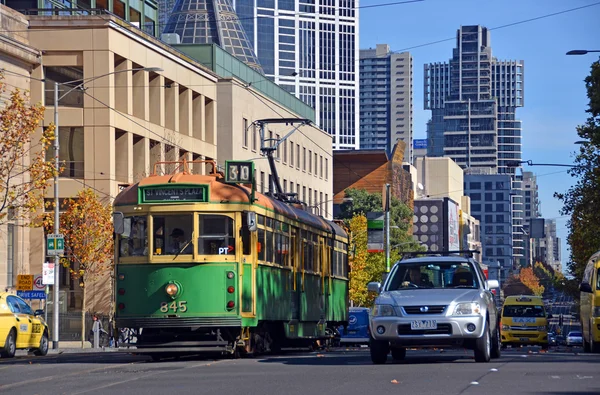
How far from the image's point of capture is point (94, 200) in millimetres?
46375

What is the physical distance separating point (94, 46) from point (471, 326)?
34891 mm

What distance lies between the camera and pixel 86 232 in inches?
1813

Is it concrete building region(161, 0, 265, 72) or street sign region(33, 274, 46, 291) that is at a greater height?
concrete building region(161, 0, 265, 72)

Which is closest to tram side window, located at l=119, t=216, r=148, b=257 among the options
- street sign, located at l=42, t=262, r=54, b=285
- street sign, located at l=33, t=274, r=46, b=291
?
street sign, located at l=42, t=262, r=54, b=285

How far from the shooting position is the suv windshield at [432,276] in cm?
1941

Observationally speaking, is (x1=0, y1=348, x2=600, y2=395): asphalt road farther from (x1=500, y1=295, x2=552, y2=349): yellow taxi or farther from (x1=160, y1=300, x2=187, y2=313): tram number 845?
(x1=500, y1=295, x2=552, y2=349): yellow taxi

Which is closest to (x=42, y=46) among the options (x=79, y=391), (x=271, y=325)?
(x=271, y=325)

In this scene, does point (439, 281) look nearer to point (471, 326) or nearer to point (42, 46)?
point (471, 326)

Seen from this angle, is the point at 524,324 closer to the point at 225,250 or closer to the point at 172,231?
the point at 225,250

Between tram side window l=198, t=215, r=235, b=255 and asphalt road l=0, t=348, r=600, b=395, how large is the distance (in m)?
2.27

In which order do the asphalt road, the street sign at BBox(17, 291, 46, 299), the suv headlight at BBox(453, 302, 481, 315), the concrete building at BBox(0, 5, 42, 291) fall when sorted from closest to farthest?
the asphalt road, the suv headlight at BBox(453, 302, 481, 315), the street sign at BBox(17, 291, 46, 299), the concrete building at BBox(0, 5, 42, 291)

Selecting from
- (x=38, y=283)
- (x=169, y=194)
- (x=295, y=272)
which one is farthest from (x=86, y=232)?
(x=169, y=194)

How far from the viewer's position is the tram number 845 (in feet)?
69.9

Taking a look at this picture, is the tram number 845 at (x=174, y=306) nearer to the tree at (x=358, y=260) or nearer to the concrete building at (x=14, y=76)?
the concrete building at (x=14, y=76)
